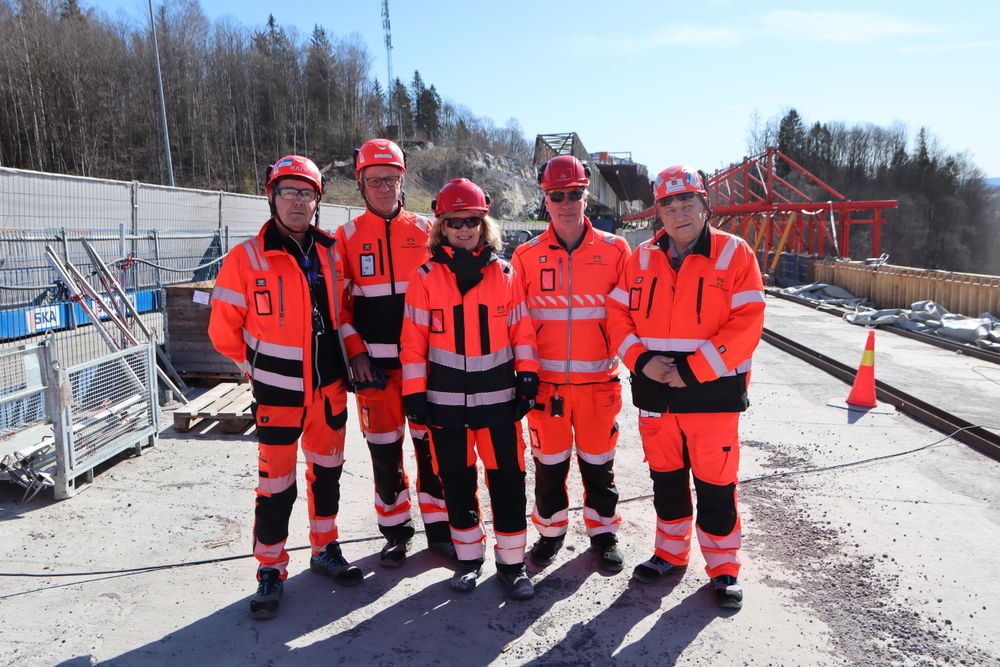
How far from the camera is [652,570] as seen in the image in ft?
11.9

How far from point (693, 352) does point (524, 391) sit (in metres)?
0.94

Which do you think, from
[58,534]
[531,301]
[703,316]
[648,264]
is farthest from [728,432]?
[58,534]

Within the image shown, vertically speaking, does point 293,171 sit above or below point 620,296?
above

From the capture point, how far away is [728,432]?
3.38m

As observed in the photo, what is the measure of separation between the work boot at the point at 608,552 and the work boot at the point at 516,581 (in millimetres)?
485

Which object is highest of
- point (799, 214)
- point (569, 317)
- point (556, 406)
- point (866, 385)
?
point (799, 214)

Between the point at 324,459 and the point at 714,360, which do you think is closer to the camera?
the point at 714,360

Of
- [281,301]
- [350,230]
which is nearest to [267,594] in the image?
[281,301]

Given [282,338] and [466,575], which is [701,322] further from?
[282,338]

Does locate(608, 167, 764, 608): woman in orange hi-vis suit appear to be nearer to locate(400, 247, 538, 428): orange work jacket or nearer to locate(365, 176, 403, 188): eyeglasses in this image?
locate(400, 247, 538, 428): orange work jacket

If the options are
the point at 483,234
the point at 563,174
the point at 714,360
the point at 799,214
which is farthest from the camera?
the point at 799,214

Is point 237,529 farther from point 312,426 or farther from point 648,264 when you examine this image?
point 648,264

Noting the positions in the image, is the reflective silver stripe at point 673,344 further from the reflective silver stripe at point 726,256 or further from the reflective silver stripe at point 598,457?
the reflective silver stripe at point 598,457

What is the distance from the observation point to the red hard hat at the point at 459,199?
338 cm
